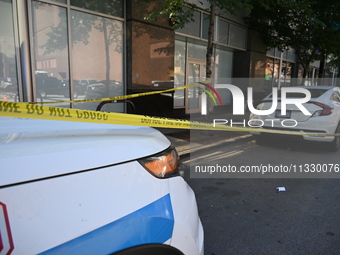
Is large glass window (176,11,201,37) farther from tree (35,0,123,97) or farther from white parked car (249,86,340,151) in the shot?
white parked car (249,86,340,151)

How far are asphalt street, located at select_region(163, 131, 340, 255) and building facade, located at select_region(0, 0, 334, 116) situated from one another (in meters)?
2.47

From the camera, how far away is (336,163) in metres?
5.30

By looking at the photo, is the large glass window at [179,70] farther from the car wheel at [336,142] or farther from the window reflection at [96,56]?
the car wheel at [336,142]

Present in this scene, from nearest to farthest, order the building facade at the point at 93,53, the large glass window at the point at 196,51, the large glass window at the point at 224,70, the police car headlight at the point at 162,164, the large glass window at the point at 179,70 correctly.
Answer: the police car headlight at the point at 162,164
the building facade at the point at 93,53
the large glass window at the point at 179,70
the large glass window at the point at 196,51
the large glass window at the point at 224,70

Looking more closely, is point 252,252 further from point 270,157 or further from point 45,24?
point 45,24

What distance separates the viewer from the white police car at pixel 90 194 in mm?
965

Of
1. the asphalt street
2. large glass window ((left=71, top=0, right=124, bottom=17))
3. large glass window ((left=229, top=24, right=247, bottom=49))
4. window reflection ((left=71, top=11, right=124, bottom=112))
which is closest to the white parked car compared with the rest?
the asphalt street

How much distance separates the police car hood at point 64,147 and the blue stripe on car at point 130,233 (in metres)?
0.27

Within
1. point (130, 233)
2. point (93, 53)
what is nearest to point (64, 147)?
point (130, 233)

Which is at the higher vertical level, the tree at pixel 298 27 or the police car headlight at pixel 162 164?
the tree at pixel 298 27

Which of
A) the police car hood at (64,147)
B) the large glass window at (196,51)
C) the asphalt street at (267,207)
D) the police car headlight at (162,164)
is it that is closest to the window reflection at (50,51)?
the asphalt street at (267,207)

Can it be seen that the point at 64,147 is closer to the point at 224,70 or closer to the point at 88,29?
the point at 88,29

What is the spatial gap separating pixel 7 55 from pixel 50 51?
1.05 m

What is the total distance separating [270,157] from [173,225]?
4.91 meters
